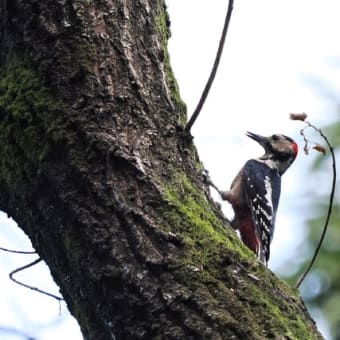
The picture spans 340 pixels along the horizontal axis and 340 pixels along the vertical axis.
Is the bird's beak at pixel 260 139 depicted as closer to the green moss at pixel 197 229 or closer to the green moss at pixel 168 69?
the green moss at pixel 168 69

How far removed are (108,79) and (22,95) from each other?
262 millimetres

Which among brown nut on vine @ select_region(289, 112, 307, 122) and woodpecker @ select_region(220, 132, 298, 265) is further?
woodpecker @ select_region(220, 132, 298, 265)

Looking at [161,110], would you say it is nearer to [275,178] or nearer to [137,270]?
[137,270]

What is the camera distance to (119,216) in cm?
226

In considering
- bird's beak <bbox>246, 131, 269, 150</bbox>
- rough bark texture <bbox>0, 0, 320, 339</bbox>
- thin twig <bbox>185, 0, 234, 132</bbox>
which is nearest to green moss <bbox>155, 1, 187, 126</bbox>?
rough bark texture <bbox>0, 0, 320, 339</bbox>

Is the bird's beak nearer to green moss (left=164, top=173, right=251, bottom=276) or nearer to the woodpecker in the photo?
the woodpecker

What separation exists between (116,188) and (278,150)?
412 centimetres

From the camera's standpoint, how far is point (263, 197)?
5.57 m

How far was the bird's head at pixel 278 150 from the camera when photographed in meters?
6.28

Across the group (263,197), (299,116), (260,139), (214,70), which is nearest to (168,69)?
(214,70)

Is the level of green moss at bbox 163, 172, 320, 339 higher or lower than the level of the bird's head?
lower

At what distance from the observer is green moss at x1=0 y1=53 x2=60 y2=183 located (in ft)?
7.88

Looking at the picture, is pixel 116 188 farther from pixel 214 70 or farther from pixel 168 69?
pixel 168 69

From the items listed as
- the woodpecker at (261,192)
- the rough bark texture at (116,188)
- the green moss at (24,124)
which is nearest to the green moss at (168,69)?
the rough bark texture at (116,188)
